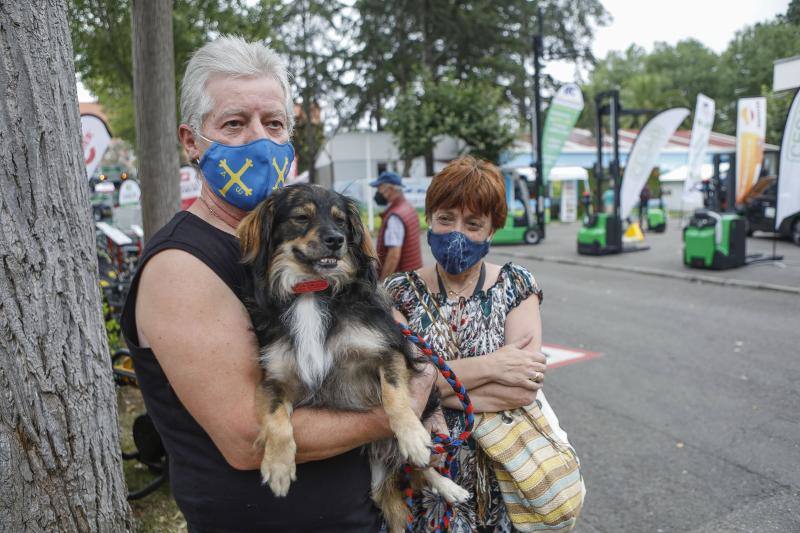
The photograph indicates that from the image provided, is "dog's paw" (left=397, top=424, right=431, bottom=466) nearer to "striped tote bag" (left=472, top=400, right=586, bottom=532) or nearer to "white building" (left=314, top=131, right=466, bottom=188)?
"striped tote bag" (left=472, top=400, right=586, bottom=532)

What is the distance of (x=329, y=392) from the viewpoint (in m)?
1.97

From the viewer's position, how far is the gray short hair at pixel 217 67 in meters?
1.91

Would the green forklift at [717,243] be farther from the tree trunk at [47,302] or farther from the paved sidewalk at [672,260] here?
the tree trunk at [47,302]

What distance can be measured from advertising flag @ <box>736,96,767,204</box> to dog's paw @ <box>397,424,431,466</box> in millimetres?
16266

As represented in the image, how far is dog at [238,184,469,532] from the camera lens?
1841mm

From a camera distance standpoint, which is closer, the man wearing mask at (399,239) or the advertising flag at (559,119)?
the man wearing mask at (399,239)

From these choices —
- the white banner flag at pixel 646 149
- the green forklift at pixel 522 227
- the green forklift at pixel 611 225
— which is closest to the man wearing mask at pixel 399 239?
the green forklift at pixel 611 225


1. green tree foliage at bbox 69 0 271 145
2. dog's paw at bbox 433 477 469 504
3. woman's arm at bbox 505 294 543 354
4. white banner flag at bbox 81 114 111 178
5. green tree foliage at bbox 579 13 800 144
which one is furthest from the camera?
green tree foliage at bbox 579 13 800 144

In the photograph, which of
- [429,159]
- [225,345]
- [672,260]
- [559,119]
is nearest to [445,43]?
[429,159]

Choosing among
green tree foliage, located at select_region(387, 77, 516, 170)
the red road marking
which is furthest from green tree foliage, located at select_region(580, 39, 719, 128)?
the red road marking

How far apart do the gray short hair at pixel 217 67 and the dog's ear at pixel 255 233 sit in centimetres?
35

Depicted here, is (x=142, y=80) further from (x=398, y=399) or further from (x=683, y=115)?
(x=683, y=115)

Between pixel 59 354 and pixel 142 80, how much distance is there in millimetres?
4056

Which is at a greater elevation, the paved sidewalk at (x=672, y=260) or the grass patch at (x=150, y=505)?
the paved sidewalk at (x=672, y=260)
